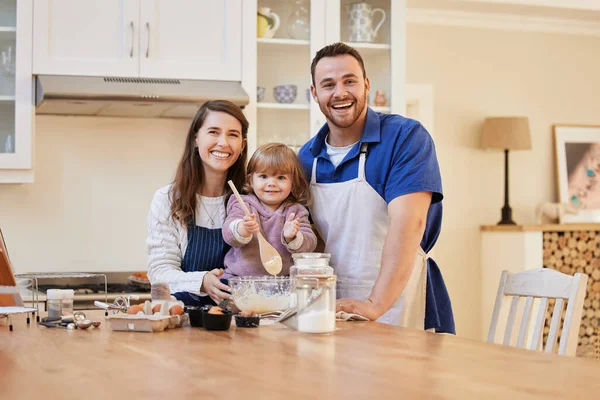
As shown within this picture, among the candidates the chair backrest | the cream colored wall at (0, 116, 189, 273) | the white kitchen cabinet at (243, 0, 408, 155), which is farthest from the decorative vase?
the chair backrest

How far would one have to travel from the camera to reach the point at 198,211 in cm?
238

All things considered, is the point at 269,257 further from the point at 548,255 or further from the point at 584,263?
the point at 584,263

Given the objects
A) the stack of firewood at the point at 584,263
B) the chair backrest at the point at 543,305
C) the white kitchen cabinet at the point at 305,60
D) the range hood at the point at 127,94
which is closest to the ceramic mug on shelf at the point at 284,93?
the white kitchen cabinet at the point at 305,60

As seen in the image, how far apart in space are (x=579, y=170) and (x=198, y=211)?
3681 mm

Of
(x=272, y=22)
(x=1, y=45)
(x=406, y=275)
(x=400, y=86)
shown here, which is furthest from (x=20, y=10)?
(x=406, y=275)

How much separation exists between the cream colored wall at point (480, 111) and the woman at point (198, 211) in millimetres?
2900

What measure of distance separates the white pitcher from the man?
6.16ft

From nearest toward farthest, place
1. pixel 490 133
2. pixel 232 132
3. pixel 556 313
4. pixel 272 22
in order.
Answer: pixel 556 313 < pixel 232 132 < pixel 272 22 < pixel 490 133

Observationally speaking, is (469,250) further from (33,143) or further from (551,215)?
(33,143)

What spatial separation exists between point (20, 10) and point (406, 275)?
247 centimetres

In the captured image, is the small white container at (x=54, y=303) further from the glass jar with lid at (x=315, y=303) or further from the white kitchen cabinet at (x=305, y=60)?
the white kitchen cabinet at (x=305, y=60)

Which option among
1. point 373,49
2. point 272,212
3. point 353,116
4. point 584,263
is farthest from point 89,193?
point 584,263

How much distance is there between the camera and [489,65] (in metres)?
5.33

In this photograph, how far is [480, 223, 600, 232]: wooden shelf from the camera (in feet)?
16.3
